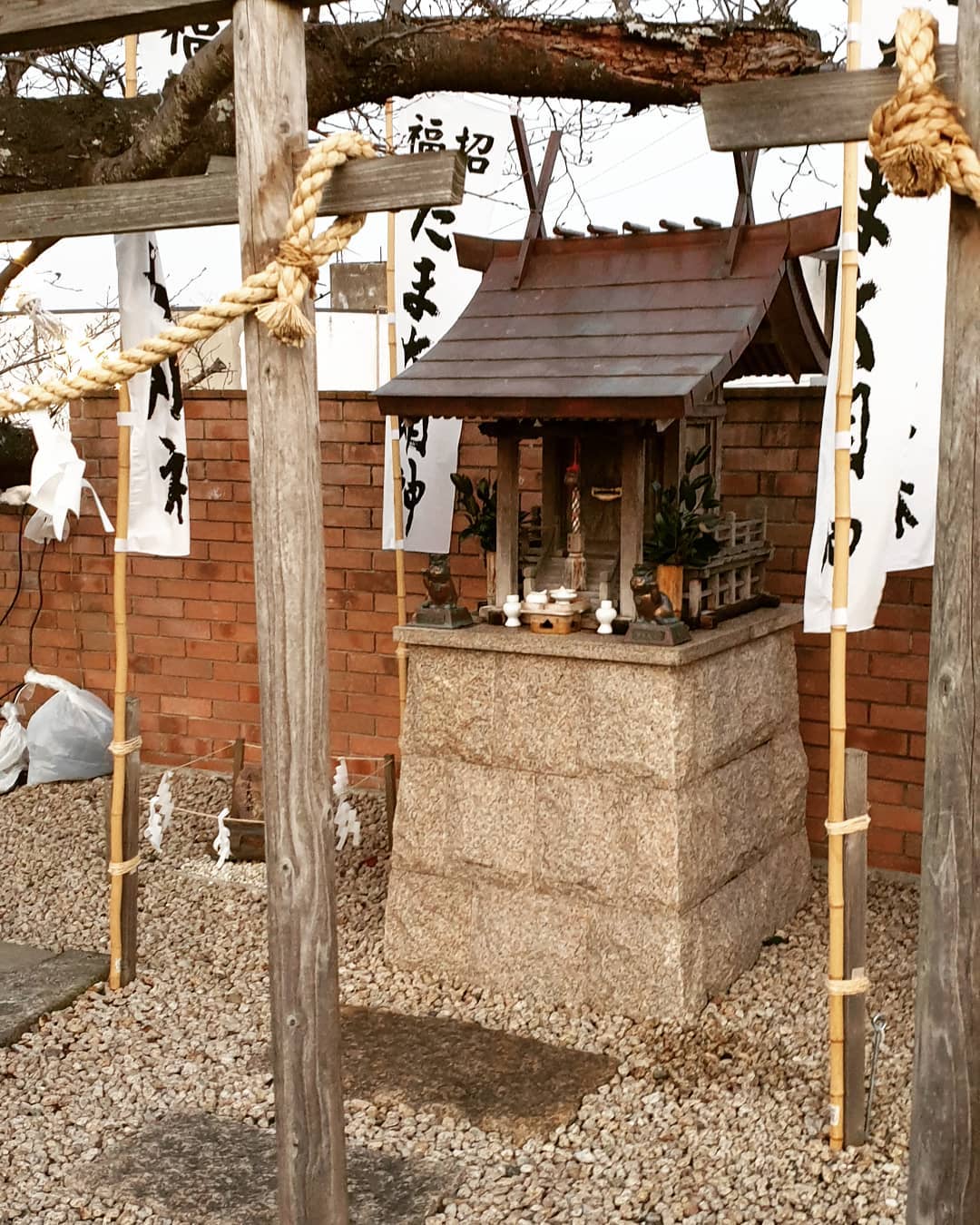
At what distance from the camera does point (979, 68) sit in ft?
7.30

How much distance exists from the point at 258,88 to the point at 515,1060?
286 centimetres

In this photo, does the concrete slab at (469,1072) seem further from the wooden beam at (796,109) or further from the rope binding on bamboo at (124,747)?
the wooden beam at (796,109)

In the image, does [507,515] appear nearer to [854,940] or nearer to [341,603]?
[854,940]

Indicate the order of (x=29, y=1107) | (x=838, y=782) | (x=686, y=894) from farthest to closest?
(x=686, y=894) → (x=29, y=1107) → (x=838, y=782)

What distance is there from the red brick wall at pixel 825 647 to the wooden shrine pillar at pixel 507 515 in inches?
51.6

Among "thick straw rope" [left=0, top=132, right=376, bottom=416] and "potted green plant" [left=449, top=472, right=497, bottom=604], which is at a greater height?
"thick straw rope" [left=0, top=132, right=376, bottom=416]

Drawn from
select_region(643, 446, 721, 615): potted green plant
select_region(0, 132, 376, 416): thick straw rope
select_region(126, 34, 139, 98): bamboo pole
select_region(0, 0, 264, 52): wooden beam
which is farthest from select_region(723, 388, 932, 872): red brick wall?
select_region(0, 0, 264, 52): wooden beam

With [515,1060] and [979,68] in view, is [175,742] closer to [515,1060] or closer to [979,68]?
[515,1060]

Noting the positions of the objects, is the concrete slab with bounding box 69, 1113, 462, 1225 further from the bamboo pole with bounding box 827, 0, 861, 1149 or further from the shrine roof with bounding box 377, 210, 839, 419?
the shrine roof with bounding box 377, 210, 839, 419

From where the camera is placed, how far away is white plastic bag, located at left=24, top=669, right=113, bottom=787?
A: 695 cm

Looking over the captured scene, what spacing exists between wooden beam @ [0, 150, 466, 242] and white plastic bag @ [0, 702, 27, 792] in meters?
4.07

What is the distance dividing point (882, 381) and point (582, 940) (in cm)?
204

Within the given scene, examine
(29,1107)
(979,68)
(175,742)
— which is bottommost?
(29,1107)

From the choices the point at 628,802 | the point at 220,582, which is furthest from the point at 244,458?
the point at 628,802
